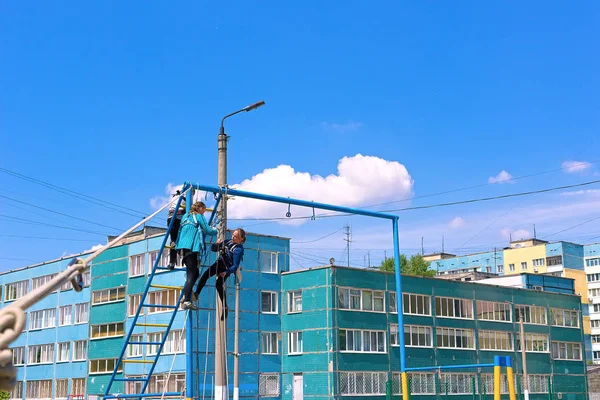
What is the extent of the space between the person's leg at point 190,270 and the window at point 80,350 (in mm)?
52349

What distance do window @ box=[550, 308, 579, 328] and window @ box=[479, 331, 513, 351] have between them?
7.03 metres

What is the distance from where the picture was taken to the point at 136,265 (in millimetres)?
60156

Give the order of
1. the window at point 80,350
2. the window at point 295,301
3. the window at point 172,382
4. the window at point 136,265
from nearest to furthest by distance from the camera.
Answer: the window at point 172,382 < the window at point 295,301 < the window at point 136,265 < the window at point 80,350

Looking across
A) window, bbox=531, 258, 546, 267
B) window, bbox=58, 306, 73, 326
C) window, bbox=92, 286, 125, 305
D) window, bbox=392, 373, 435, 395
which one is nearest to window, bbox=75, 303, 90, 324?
window, bbox=58, 306, 73, 326

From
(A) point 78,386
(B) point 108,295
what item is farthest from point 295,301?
(A) point 78,386

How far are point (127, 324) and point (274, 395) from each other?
11953 mm

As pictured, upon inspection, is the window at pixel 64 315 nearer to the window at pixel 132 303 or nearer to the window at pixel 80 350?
the window at pixel 80 350

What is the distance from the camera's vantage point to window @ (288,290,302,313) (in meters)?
57.9

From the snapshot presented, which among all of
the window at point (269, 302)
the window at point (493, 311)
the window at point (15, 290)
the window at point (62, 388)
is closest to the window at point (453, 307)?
the window at point (493, 311)

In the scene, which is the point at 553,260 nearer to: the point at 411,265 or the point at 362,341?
the point at 411,265

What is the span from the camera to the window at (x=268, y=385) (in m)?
56.6

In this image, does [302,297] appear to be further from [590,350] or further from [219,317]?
[590,350]

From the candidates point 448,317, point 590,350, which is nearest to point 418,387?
point 448,317

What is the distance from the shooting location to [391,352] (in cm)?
5769
